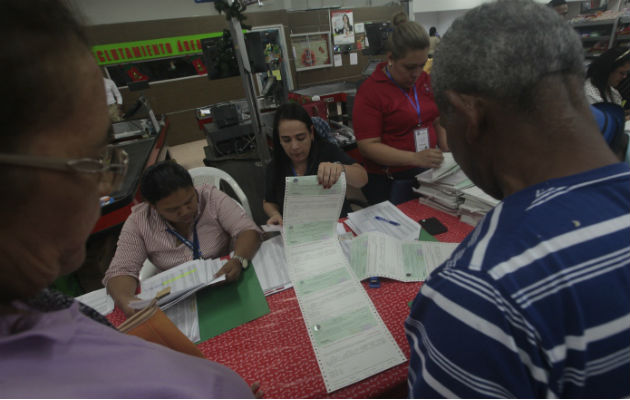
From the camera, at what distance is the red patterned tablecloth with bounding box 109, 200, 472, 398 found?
0.75m

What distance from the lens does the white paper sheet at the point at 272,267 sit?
112 centimetres

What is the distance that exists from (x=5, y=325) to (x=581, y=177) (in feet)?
2.63

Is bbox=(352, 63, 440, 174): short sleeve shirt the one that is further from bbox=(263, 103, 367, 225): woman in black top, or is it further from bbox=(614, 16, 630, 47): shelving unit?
bbox=(614, 16, 630, 47): shelving unit

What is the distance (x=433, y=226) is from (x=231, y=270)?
36.3 inches

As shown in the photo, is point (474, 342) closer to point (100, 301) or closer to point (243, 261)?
point (243, 261)

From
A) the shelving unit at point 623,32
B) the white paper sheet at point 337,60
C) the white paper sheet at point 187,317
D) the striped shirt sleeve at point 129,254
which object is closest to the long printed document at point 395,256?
the white paper sheet at point 187,317

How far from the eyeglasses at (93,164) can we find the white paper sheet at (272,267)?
761mm

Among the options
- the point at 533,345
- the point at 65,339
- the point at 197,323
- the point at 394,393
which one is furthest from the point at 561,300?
the point at 197,323

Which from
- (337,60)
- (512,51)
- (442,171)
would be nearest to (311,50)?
(337,60)

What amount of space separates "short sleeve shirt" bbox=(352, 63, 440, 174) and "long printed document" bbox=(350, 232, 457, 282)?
826 mm

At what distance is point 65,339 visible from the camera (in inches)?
14.3

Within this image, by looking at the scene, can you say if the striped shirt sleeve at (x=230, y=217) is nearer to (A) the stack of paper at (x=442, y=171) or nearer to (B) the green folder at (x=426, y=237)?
(B) the green folder at (x=426, y=237)

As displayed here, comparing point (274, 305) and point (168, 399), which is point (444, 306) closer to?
point (168, 399)

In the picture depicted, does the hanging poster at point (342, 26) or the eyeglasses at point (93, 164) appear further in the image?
the hanging poster at point (342, 26)
